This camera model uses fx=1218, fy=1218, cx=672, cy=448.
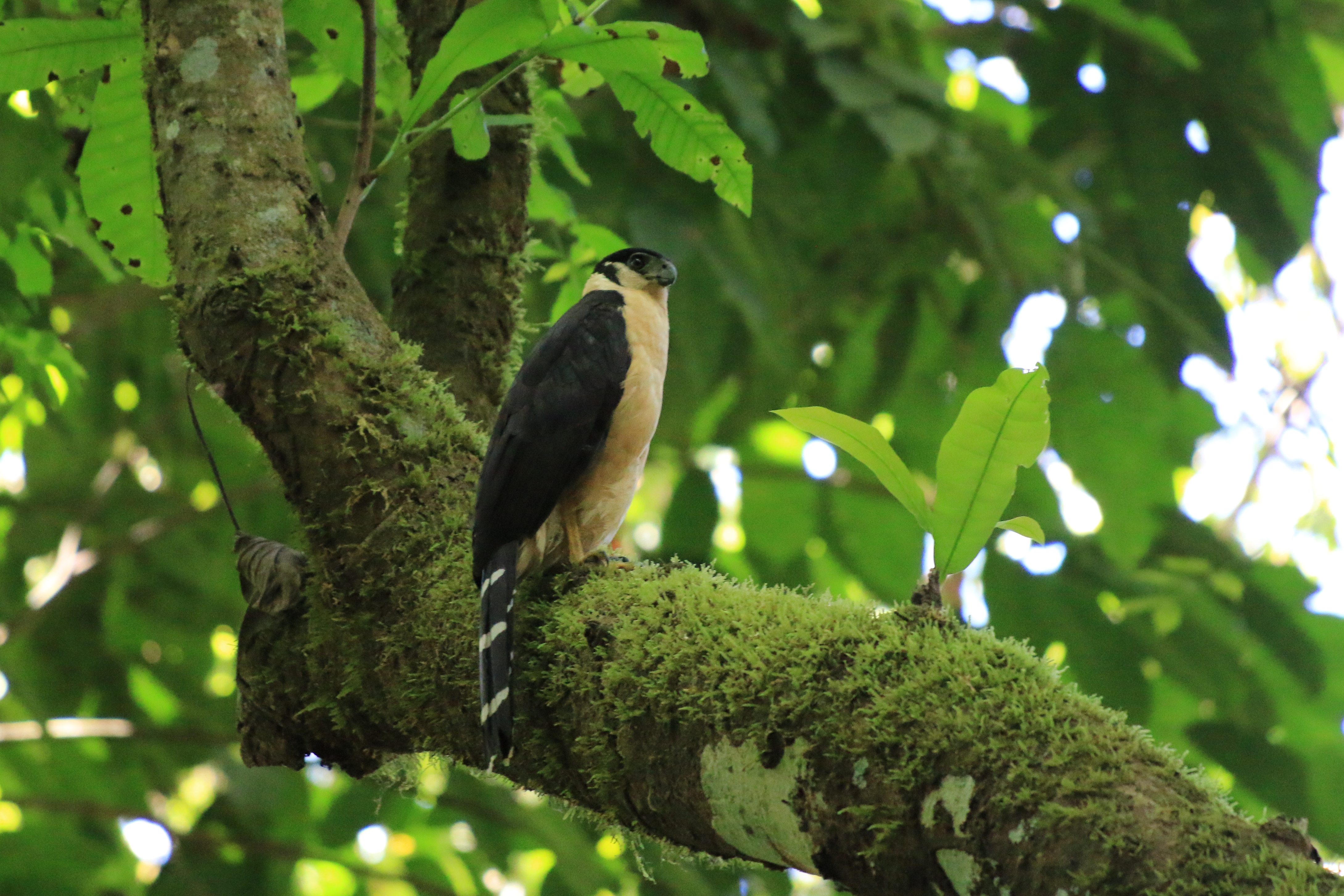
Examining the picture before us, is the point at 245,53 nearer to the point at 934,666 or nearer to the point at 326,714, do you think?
the point at 326,714

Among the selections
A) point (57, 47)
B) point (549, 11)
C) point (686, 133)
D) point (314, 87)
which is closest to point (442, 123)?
point (549, 11)

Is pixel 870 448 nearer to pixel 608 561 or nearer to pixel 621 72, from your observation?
pixel 608 561

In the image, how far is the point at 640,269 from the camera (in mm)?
3791

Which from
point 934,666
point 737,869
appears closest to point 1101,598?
point 737,869

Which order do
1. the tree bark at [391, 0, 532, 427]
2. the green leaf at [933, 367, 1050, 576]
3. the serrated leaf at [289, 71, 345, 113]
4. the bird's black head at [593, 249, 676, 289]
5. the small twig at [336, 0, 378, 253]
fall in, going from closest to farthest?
the green leaf at [933, 367, 1050, 576], the small twig at [336, 0, 378, 253], the tree bark at [391, 0, 532, 427], the serrated leaf at [289, 71, 345, 113], the bird's black head at [593, 249, 676, 289]

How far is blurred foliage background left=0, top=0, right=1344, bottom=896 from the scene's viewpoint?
4488mm

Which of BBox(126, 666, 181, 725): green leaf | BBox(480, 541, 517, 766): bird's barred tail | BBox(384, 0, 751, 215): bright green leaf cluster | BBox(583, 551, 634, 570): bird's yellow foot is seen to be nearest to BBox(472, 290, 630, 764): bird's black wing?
BBox(480, 541, 517, 766): bird's barred tail

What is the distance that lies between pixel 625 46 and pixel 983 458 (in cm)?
112

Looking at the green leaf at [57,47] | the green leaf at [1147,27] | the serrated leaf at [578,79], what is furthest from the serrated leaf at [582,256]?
the green leaf at [1147,27]

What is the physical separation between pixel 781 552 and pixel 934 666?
3.36m

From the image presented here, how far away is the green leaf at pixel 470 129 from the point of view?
267 cm

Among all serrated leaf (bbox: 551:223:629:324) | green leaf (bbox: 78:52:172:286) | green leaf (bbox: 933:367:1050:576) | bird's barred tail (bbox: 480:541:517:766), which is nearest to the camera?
green leaf (bbox: 933:367:1050:576)

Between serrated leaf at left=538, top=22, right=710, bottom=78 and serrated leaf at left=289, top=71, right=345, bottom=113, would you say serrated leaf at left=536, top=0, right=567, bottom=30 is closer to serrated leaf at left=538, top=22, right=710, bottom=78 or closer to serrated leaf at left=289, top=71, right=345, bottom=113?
serrated leaf at left=538, top=22, right=710, bottom=78

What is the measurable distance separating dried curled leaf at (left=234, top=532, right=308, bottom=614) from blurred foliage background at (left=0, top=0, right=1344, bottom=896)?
5.25 feet
